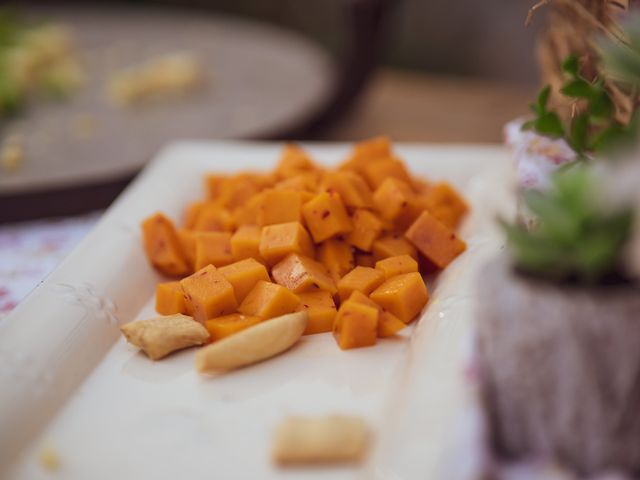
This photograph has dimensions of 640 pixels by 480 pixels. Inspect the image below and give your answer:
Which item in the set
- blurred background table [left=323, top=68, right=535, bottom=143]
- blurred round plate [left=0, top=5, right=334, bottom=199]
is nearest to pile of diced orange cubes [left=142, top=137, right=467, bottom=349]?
blurred round plate [left=0, top=5, right=334, bottom=199]

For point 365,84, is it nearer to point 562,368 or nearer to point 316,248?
point 316,248

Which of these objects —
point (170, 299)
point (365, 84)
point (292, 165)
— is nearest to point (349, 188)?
point (292, 165)

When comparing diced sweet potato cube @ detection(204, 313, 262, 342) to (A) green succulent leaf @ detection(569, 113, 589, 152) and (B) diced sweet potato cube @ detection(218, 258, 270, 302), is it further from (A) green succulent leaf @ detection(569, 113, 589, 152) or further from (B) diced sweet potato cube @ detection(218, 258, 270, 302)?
(A) green succulent leaf @ detection(569, 113, 589, 152)

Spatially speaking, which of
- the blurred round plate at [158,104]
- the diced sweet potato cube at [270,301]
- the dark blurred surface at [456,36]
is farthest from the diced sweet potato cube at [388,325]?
the dark blurred surface at [456,36]

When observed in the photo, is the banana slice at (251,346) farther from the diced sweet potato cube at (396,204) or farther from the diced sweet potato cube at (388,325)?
the diced sweet potato cube at (396,204)

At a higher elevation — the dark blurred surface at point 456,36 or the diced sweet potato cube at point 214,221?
the diced sweet potato cube at point 214,221

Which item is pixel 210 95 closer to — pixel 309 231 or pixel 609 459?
pixel 309 231

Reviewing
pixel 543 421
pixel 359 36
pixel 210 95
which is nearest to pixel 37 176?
pixel 210 95
